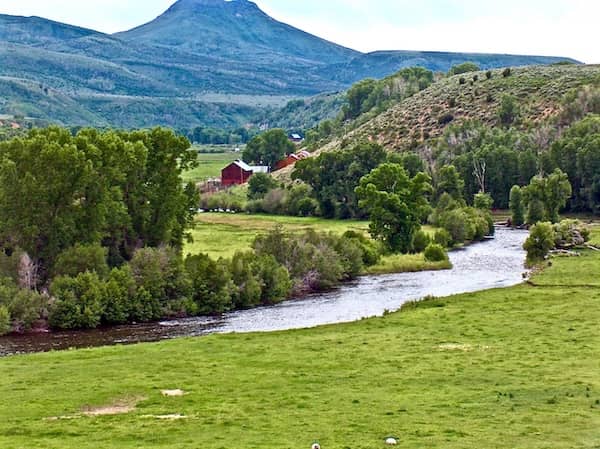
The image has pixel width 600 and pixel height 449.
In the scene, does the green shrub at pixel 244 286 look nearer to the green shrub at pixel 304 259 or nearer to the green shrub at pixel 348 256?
the green shrub at pixel 304 259

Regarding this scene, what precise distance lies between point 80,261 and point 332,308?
58.2ft

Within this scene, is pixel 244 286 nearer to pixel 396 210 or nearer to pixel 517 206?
pixel 396 210

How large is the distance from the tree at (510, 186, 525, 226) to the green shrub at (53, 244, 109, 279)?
70109mm

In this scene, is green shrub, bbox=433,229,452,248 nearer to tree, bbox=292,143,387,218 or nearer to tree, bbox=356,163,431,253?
tree, bbox=356,163,431,253

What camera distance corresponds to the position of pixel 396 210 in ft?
331

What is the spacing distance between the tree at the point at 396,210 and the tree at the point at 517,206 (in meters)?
27.7

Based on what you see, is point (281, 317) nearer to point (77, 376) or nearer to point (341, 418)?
point (77, 376)

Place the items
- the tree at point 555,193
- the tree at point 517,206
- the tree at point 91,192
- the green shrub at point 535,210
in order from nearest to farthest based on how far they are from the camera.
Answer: the tree at point 91,192 → the tree at point 555,193 → the green shrub at point 535,210 → the tree at point 517,206

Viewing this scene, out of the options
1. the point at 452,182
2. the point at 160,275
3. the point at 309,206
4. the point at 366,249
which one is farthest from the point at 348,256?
the point at 309,206

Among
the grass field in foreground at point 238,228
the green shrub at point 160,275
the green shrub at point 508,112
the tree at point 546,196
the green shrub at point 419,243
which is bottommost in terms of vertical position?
the grass field in foreground at point 238,228

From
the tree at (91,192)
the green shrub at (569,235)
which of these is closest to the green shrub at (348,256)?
the tree at (91,192)

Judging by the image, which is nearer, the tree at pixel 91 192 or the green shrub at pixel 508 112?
the tree at pixel 91 192

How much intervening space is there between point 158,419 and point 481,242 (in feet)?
279

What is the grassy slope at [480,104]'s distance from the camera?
180875 millimetres
